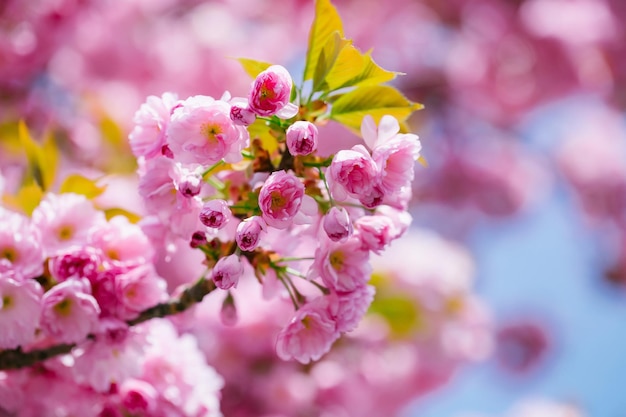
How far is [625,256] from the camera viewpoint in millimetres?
4773

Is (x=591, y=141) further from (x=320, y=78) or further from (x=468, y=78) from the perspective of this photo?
(x=320, y=78)

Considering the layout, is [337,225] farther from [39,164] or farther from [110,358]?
[39,164]

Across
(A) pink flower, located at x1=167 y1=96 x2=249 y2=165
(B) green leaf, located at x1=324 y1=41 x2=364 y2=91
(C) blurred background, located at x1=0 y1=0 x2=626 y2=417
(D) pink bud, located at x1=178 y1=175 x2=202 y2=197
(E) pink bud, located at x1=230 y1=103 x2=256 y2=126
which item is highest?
(B) green leaf, located at x1=324 y1=41 x2=364 y2=91

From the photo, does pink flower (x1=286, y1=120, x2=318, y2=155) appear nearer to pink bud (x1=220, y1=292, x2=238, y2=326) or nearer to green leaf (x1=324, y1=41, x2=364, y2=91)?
green leaf (x1=324, y1=41, x2=364, y2=91)

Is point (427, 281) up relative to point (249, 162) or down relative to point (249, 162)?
down

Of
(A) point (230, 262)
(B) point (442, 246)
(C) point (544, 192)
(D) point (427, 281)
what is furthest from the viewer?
(C) point (544, 192)

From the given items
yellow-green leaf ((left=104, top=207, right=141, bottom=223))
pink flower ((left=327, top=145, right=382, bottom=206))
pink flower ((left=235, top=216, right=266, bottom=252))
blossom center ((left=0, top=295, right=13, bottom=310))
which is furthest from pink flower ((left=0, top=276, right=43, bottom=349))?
pink flower ((left=327, top=145, right=382, bottom=206))

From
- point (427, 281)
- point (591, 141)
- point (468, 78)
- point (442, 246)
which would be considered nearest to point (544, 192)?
point (591, 141)

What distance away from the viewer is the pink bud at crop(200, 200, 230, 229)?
36.8 inches

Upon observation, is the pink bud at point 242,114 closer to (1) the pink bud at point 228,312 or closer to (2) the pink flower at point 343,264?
(2) the pink flower at point 343,264

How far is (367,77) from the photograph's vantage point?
3.51 feet

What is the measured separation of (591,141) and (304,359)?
4.06 m

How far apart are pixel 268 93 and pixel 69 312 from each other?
1.31 feet

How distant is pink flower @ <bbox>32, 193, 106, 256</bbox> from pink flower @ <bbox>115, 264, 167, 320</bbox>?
9 cm
